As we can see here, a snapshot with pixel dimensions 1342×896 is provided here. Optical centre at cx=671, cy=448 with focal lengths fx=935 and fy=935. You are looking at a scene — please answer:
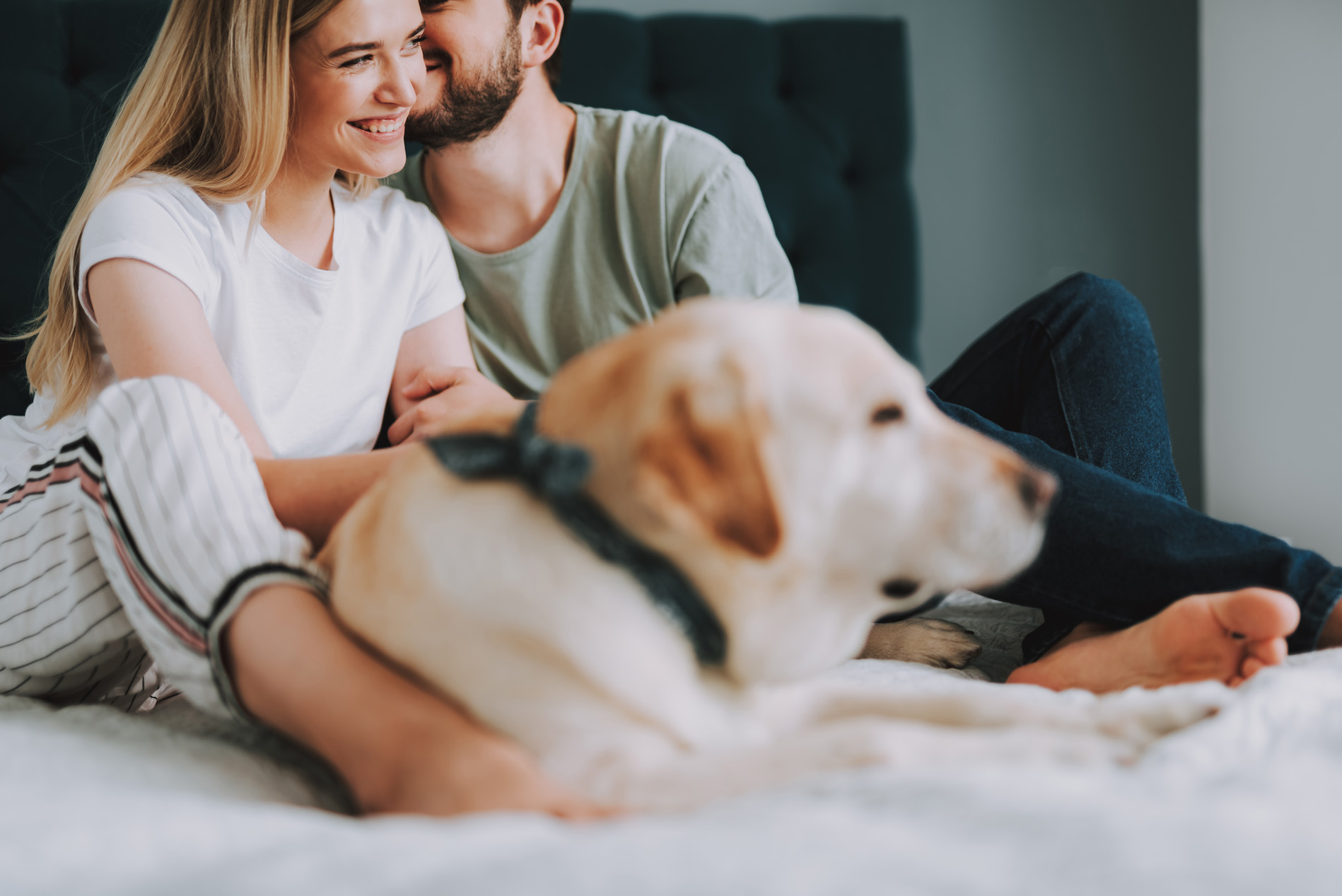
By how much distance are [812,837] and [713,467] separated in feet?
0.61

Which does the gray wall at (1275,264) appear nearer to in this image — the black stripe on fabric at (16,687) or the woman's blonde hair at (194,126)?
the woman's blonde hair at (194,126)

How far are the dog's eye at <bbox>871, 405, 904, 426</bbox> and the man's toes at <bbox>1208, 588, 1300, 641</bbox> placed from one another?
1.43 feet

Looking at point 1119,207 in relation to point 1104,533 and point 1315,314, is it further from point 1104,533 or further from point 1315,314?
point 1104,533

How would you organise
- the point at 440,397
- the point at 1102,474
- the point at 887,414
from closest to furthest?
the point at 887,414 → the point at 1102,474 → the point at 440,397

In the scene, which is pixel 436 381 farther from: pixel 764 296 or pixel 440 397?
pixel 764 296

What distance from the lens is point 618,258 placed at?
154 cm

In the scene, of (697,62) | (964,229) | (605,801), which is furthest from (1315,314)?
(605,801)

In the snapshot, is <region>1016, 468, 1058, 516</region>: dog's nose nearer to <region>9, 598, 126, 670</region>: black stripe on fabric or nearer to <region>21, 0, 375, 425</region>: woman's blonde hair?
<region>9, 598, 126, 670</region>: black stripe on fabric

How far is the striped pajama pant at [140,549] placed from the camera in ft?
2.14

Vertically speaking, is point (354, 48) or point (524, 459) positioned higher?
point (354, 48)

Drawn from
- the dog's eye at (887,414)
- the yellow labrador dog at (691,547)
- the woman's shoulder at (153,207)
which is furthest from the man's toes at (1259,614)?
the woman's shoulder at (153,207)

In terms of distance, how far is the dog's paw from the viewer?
1.08m

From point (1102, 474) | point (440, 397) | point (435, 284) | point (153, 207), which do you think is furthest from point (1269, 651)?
point (153, 207)

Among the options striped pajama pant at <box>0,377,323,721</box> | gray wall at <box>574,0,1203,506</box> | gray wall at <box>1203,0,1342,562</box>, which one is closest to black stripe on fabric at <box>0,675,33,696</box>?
striped pajama pant at <box>0,377,323,721</box>
